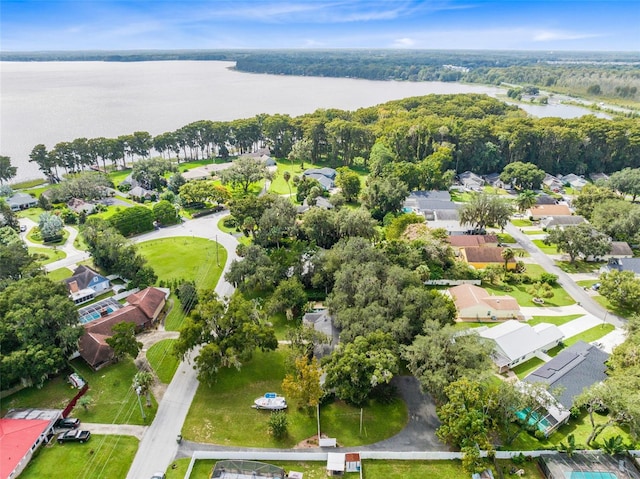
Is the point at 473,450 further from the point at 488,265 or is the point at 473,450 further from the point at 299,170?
the point at 299,170

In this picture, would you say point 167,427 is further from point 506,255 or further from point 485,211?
point 485,211

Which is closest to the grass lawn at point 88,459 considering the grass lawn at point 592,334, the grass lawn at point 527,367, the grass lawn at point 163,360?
the grass lawn at point 163,360

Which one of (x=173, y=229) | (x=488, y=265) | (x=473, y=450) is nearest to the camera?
(x=473, y=450)

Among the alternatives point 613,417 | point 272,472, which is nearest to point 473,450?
point 613,417

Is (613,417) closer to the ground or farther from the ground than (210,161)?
farther from the ground

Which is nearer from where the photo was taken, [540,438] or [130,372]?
[540,438]

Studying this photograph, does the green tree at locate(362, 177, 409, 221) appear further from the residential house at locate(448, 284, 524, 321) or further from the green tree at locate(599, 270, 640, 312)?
the green tree at locate(599, 270, 640, 312)
